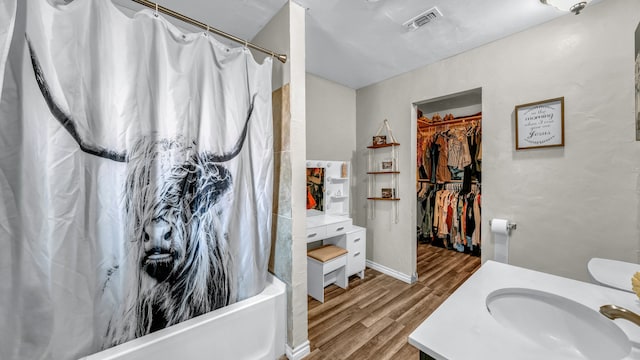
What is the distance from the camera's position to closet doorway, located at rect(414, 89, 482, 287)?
3.30 m

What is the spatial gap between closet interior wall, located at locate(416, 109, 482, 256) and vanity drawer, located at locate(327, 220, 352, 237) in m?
1.89

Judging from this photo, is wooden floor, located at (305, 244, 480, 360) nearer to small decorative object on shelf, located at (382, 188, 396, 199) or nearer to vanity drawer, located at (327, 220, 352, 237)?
vanity drawer, located at (327, 220, 352, 237)

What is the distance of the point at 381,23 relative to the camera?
1.74 m

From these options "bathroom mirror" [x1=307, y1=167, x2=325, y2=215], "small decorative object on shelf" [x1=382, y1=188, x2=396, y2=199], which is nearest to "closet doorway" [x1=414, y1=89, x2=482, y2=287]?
"small decorative object on shelf" [x1=382, y1=188, x2=396, y2=199]

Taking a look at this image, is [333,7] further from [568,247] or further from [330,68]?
[568,247]

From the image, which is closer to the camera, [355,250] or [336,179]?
[355,250]

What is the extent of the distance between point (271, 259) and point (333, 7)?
1.90m

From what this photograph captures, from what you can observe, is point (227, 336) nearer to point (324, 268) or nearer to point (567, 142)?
point (324, 268)

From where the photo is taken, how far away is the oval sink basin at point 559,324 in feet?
2.43

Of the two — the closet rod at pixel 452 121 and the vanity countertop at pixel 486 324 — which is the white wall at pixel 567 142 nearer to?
A: the vanity countertop at pixel 486 324

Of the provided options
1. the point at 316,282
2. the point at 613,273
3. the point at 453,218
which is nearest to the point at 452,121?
the point at 453,218

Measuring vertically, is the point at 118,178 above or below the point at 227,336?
above

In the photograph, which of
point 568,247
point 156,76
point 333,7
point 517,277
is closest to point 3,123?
point 156,76

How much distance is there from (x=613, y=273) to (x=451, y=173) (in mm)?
2686
